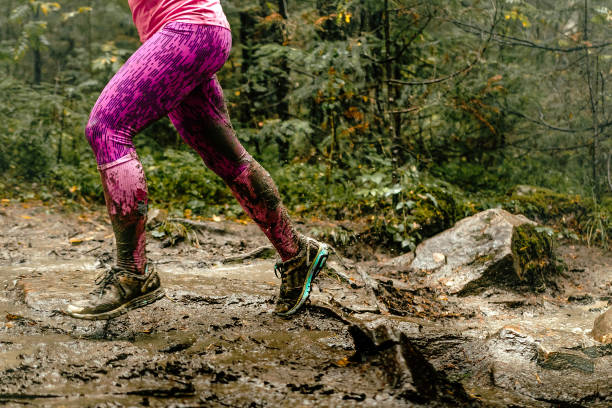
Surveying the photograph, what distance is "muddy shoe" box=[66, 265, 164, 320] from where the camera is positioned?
1854 millimetres

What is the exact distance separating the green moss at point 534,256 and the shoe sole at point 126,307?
274cm

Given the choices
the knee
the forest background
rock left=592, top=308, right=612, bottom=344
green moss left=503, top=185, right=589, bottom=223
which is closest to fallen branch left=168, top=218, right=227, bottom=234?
the forest background

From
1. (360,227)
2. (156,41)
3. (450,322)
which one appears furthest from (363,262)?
(156,41)

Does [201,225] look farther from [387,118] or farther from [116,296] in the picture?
[387,118]

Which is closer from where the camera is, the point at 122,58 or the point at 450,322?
the point at 450,322

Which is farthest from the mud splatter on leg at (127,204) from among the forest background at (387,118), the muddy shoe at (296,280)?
the forest background at (387,118)

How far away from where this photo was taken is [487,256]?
3.59 metres

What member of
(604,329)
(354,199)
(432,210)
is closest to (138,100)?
(604,329)

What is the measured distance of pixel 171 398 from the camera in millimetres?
1338

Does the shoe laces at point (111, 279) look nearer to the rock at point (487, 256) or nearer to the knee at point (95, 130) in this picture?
the knee at point (95, 130)

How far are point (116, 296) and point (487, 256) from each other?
2784mm

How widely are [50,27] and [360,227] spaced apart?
27.2 ft

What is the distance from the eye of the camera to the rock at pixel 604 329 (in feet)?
7.47

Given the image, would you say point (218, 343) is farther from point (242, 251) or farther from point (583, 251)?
point (583, 251)
